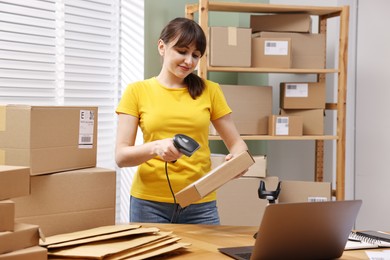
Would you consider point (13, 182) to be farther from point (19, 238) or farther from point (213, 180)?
point (213, 180)

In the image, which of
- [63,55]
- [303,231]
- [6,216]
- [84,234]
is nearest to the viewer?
[6,216]

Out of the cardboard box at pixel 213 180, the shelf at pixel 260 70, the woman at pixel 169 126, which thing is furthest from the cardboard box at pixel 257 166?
the cardboard box at pixel 213 180

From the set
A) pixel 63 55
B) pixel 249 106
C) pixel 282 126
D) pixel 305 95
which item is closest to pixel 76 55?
pixel 63 55

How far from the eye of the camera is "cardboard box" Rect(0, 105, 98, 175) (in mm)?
1539

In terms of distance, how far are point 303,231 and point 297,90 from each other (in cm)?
210

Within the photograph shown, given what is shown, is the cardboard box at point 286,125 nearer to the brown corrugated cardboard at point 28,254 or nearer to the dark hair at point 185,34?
the dark hair at point 185,34

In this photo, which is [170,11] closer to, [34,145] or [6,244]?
[34,145]

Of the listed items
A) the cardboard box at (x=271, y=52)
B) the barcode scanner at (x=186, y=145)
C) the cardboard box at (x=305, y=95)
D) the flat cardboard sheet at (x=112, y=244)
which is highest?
the cardboard box at (x=271, y=52)

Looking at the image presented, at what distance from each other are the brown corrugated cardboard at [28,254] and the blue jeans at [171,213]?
77cm

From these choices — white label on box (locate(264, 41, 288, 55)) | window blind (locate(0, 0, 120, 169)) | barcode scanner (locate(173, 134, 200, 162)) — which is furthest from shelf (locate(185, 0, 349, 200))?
barcode scanner (locate(173, 134, 200, 162))

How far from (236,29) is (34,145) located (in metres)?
1.95

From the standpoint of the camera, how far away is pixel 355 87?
12.4 feet

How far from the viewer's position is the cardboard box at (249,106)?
3338mm

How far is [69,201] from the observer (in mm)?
1616
